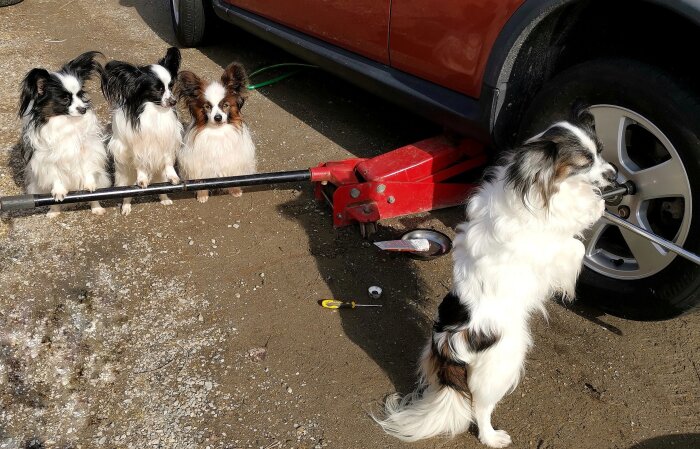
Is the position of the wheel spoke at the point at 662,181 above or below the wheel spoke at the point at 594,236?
above

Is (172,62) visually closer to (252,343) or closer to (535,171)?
(252,343)

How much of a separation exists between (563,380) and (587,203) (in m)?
1.05

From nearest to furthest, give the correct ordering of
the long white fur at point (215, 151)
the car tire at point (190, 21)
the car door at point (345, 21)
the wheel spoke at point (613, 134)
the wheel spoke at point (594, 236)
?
the wheel spoke at point (613, 134)
the wheel spoke at point (594, 236)
the car door at point (345, 21)
the long white fur at point (215, 151)
the car tire at point (190, 21)

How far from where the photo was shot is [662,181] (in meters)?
3.06

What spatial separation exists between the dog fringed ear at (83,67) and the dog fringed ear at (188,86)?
0.54m

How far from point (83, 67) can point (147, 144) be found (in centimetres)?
66

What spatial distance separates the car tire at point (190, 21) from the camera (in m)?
6.72

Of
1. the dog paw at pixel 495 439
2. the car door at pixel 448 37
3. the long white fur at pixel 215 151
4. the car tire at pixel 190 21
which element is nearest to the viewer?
the dog paw at pixel 495 439

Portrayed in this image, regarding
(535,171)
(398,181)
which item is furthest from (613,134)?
(398,181)

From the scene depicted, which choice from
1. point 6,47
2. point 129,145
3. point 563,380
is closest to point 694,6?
point 563,380

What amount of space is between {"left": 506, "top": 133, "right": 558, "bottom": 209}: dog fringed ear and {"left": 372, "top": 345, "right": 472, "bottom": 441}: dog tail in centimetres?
82

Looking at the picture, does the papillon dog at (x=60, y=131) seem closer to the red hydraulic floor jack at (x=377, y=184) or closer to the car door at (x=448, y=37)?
the red hydraulic floor jack at (x=377, y=184)

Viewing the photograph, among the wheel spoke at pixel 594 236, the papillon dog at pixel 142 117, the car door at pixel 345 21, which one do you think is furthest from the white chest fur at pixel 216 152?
the wheel spoke at pixel 594 236

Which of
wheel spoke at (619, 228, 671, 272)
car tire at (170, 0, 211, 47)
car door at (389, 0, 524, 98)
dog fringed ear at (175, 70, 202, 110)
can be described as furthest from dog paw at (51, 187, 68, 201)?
wheel spoke at (619, 228, 671, 272)
